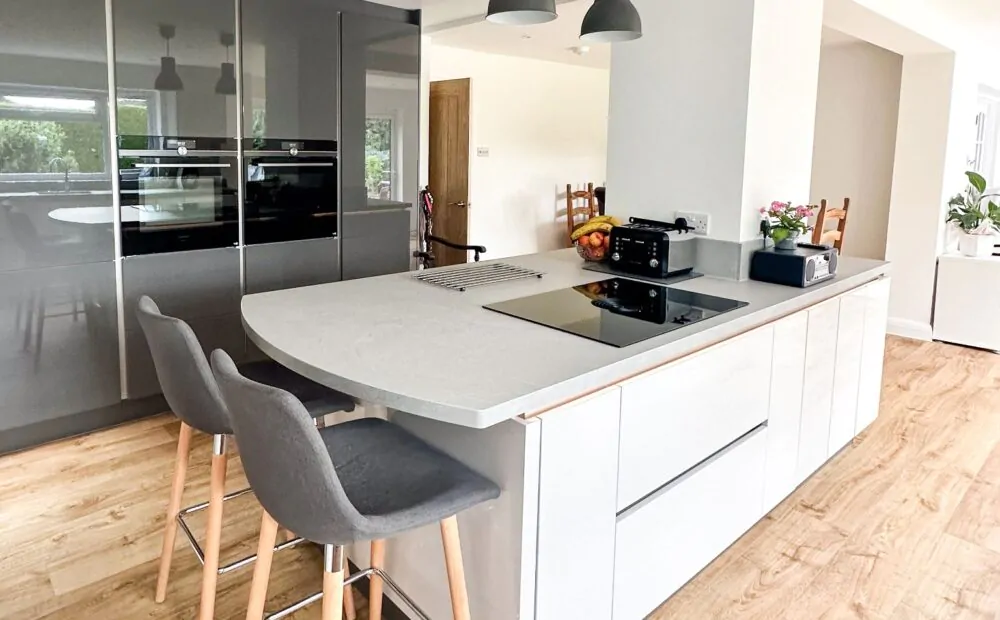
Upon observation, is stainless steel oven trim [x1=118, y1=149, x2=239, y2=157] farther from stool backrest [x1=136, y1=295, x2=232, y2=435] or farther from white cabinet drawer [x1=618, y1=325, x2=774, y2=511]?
white cabinet drawer [x1=618, y1=325, x2=774, y2=511]

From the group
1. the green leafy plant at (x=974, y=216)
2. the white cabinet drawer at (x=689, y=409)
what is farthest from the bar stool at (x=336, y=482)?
the green leafy plant at (x=974, y=216)

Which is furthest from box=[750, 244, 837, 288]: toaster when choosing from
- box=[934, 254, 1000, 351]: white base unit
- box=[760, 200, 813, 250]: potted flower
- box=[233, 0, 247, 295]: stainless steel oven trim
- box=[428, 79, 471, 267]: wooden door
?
box=[428, 79, 471, 267]: wooden door

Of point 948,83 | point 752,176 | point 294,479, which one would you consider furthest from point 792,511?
point 948,83

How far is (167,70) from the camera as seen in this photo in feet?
10.6

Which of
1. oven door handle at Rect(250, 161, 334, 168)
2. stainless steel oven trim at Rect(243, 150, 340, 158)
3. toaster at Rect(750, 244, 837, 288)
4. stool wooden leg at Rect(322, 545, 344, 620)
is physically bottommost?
stool wooden leg at Rect(322, 545, 344, 620)

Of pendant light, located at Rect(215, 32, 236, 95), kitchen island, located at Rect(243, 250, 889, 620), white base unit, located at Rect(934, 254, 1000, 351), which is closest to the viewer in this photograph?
kitchen island, located at Rect(243, 250, 889, 620)

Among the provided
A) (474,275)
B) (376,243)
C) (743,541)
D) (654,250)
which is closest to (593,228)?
(654,250)

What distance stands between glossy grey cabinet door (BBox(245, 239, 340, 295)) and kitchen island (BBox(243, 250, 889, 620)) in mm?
1411

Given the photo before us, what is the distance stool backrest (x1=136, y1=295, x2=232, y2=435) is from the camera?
1668 mm

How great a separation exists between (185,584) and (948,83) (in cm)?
561

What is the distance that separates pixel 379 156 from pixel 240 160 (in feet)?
2.91

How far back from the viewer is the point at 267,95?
3.61 metres

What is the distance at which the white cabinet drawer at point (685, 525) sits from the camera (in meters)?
1.82

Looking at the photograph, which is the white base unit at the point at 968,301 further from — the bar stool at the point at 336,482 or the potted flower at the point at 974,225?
the bar stool at the point at 336,482
